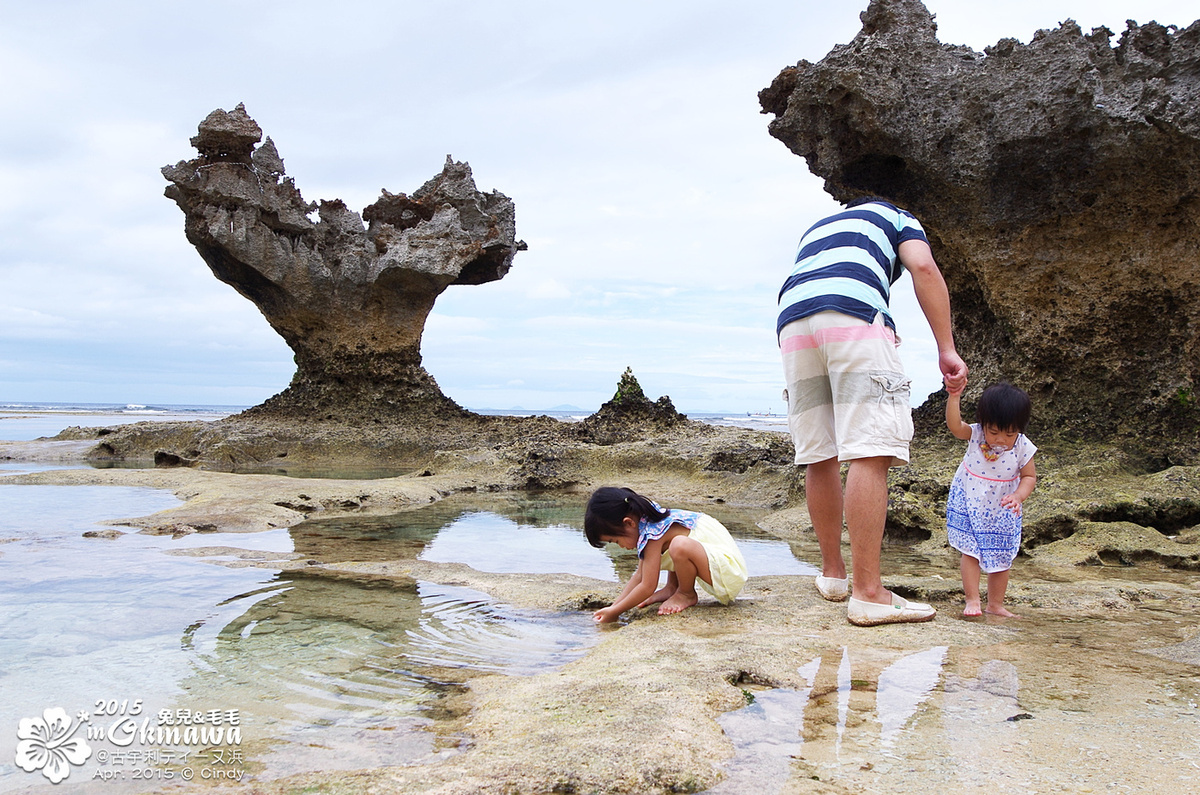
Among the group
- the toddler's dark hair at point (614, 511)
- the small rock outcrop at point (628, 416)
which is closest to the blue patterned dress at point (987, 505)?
the toddler's dark hair at point (614, 511)

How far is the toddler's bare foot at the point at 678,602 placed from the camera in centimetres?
318

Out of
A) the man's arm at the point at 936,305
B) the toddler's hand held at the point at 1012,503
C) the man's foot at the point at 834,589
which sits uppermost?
the man's arm at the point at 936,305

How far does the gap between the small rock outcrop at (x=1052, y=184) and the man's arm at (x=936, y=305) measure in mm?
3582

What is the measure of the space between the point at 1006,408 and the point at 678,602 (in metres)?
1.52

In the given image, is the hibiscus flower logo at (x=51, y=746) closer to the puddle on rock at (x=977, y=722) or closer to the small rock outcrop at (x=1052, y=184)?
the puddle on rock at (x=977, y=722)

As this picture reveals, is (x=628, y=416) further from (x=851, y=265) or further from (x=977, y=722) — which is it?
(x=977, y=722)

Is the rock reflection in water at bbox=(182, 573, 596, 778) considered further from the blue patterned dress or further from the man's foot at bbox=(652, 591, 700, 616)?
the blue patterned dress

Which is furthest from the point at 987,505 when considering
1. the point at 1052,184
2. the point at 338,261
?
the point at 338,261

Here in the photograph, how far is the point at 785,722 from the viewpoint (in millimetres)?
1864

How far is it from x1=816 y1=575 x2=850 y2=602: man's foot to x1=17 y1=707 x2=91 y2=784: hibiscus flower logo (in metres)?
2.58

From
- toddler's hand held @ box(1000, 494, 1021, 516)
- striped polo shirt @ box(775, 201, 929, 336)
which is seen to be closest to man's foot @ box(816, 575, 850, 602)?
toddler's hand held @ box(1000, 494, 1021, 516)

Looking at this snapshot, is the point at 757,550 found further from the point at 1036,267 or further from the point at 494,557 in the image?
the point at 1036,267

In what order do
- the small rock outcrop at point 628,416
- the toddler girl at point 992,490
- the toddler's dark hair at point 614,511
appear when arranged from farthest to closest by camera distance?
the small rock outcrop at point 628,416, the toddler's dark hair at point 614,511, the toddler girl at point 992,490

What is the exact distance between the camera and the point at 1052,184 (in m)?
5.94
